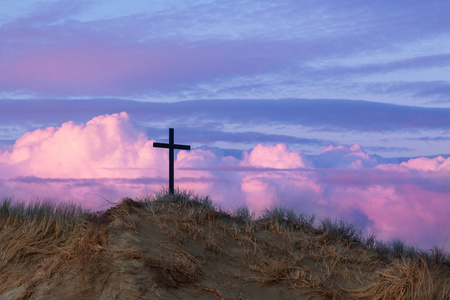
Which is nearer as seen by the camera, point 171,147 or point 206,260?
point 206,260

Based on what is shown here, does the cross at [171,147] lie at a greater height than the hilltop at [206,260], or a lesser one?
greater

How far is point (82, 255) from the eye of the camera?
9055mm

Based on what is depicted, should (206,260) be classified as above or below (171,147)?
below

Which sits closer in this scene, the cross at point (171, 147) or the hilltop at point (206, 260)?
the hilltop at point (206, 260)

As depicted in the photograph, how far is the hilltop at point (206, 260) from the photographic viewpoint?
863 centimetres

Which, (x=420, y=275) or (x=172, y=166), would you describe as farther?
(x=172, y=166)

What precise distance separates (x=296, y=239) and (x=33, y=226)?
6874 millimetres

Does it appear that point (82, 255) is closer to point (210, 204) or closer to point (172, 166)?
point (210, 204)

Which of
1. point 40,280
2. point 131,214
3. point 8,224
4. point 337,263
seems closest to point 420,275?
point 337,263

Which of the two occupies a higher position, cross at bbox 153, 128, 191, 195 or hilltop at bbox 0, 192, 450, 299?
cross at bbox 153, 128, 191, 195

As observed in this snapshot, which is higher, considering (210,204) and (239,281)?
(210,204)

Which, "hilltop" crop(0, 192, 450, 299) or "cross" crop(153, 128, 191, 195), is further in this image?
"cross" crop(153, 128, 191, 195)

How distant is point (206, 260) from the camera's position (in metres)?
9.64

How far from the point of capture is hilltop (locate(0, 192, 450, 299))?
8.63m
